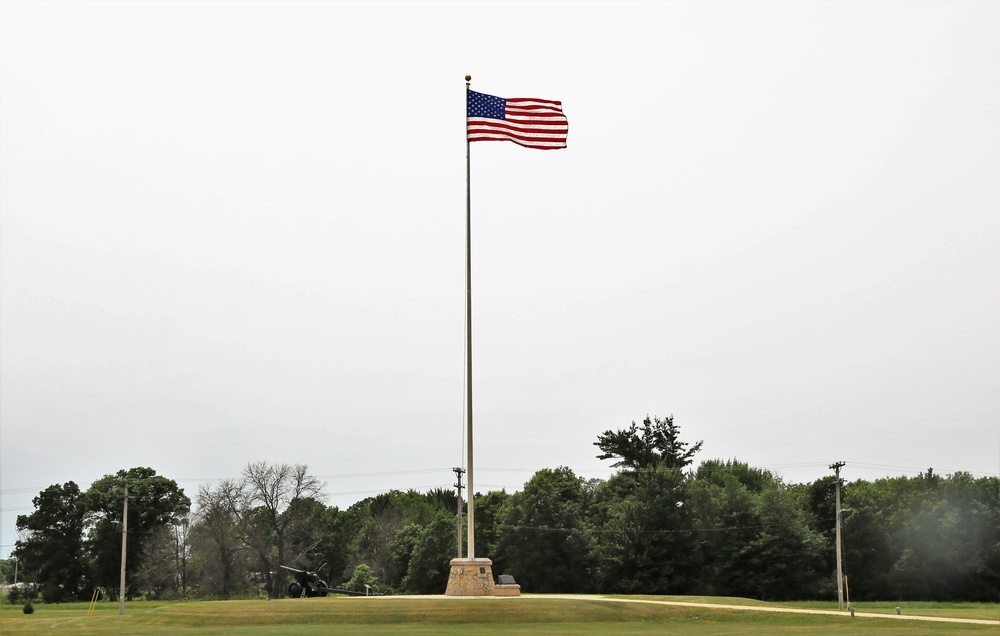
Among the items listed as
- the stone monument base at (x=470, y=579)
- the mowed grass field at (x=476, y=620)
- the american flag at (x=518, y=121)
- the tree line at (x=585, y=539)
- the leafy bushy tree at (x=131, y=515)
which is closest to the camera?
the mowed grass field at (x=476, y=620)

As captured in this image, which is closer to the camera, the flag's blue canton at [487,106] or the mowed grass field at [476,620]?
the mowed grass field at [476,620]

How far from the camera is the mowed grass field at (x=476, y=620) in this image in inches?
1406

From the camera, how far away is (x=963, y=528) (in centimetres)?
7331

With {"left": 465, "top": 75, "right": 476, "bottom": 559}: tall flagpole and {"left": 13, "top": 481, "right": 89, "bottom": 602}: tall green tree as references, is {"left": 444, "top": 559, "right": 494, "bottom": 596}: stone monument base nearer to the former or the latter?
{"left": 465, "top": 75, "right": 476, "bottom": 559}: tall flagpole

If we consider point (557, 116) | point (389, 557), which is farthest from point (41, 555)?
point (557, 116)

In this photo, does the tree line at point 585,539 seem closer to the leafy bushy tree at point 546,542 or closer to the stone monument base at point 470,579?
the leafy bushy tree at point 546,542

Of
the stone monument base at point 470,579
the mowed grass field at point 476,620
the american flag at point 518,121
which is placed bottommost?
the mowed grass field at point 476,620

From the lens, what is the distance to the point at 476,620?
38.8 meters

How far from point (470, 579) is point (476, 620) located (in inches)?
196

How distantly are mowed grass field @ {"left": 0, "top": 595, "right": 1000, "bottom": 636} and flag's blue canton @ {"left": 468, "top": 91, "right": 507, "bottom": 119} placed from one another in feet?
66.4

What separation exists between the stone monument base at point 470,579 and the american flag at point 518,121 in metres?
18.0

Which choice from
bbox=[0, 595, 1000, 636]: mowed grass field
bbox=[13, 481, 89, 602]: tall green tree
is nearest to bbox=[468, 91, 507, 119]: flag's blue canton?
bbox=[0, 595, 1000, 636]: mowed grass field

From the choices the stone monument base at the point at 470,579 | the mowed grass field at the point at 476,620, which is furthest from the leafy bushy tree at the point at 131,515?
the stone monument base at the point at 470,579

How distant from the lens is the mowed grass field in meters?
35.7
